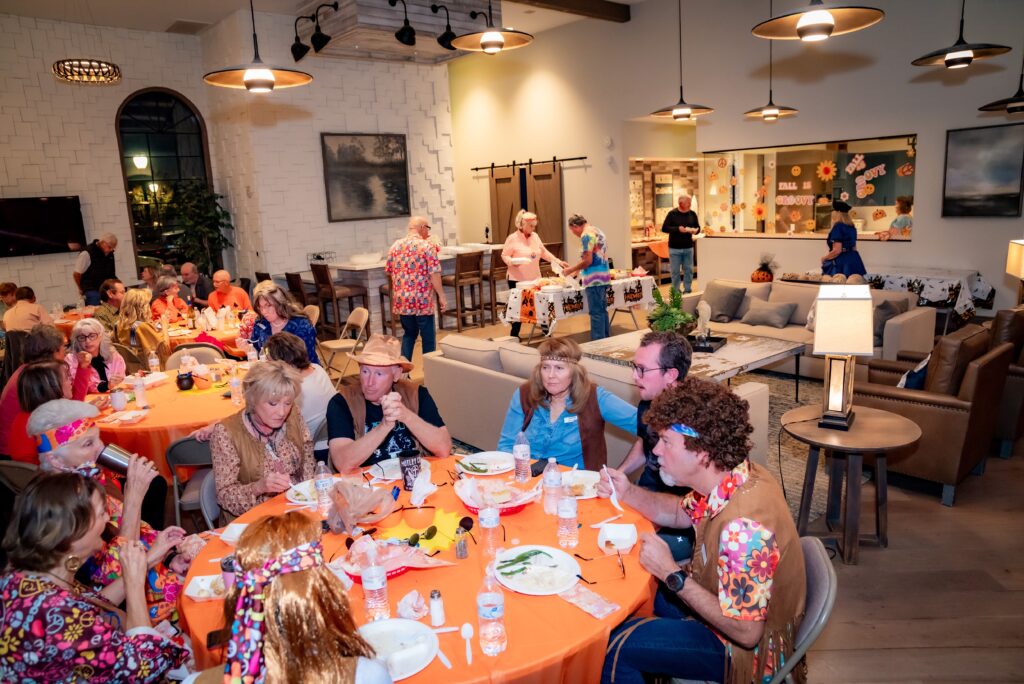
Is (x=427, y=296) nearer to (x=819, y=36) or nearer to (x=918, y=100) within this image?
(x=819, y=36)

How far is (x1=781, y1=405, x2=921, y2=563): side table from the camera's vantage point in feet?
11.0

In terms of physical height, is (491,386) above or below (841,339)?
below

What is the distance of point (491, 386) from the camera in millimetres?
4770

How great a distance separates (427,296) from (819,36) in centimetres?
462

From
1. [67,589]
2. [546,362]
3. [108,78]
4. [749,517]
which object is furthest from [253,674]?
[108,78]

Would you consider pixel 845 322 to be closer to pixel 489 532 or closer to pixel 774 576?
pixel 774 576

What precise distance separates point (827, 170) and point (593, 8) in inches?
183

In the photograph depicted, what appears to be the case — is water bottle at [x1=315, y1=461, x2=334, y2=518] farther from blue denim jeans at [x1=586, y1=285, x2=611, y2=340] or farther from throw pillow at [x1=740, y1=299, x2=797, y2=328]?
blue denim jeans at [x1=586, y1=285, x2=611, y2=340]

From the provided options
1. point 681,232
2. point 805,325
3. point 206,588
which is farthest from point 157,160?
point 206,588

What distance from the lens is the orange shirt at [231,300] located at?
280 inches

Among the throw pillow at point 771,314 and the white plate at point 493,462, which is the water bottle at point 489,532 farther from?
the throw pillow at point 771,314

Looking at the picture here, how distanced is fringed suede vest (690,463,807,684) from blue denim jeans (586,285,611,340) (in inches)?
236


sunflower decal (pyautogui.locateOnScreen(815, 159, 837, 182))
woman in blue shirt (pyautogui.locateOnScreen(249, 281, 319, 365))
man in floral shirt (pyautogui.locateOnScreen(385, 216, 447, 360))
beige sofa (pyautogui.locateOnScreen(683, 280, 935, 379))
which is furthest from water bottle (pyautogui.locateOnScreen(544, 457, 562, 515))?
sunflower decal (pyautogui.locateOnScreen(815, 159, 837, 182))

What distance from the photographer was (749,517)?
6.10 ft
